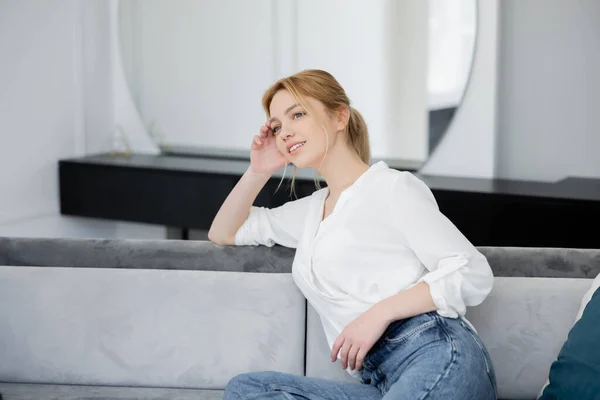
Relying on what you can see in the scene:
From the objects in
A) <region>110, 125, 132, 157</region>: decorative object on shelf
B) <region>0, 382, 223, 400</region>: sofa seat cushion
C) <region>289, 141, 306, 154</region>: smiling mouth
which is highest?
<region>289, 141, 306, 154</region>: smiling mouth

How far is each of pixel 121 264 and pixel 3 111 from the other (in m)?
1.91

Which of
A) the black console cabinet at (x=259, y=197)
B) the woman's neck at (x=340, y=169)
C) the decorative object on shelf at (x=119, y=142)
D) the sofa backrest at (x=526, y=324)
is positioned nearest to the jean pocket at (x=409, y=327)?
the sofa backrest at (x=526, y=324)

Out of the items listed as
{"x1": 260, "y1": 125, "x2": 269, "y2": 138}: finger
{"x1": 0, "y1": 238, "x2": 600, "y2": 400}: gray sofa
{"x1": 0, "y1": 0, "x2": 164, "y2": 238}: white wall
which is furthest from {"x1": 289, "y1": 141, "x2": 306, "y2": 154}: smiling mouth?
{"x1": 0, "y1": 0, "x2": 164, "y2": 238}: white wall

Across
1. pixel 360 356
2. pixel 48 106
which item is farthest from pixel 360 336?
pixel 48 106

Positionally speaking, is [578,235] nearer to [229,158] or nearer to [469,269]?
[469,269]

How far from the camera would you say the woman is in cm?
171

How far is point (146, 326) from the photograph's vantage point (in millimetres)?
2080

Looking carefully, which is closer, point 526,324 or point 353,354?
point 353,354

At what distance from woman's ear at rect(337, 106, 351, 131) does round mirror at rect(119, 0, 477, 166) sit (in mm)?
1608

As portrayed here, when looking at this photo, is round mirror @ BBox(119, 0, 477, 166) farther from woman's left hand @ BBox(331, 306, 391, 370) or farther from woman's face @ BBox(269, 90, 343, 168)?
woman's left hand @ BBox(331, 306, 391, 370)

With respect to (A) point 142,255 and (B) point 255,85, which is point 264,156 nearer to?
(A) point 142,255

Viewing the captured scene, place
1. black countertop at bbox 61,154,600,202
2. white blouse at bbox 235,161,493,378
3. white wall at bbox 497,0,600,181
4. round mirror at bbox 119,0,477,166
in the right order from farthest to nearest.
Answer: round mirror at bbox 119,0,477,166
white wall at bbox 497,0,600,181
black countertop at bbox 61,154,600,202
white blouse at bbox 235,161,493,378

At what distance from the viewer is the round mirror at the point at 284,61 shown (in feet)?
11.7

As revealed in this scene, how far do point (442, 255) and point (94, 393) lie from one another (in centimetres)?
91
